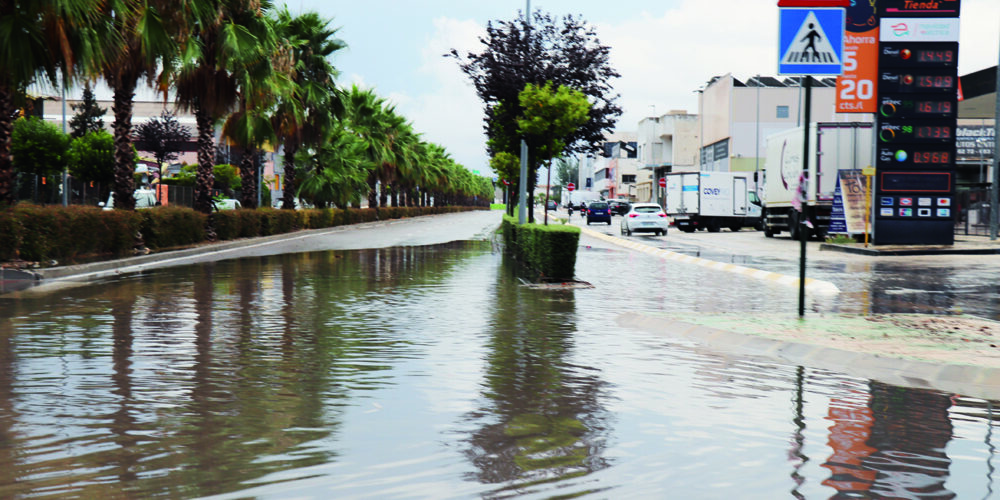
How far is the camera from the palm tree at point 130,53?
2058 centimetres

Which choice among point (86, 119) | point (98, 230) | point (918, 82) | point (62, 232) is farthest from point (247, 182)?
point (86, 119)

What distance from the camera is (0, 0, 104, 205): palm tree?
57.5 ft

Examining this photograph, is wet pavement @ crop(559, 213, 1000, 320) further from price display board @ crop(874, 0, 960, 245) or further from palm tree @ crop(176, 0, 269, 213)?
palm tree @ crop(176, 0, 269, 213)

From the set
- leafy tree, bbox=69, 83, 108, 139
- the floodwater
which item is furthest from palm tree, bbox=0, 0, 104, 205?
leafy tree, bbox=69, 83, 108, 139

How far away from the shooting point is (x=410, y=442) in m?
5.89

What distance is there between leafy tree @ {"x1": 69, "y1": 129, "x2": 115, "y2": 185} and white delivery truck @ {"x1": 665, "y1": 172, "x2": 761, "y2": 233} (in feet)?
115

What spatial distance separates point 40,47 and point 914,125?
25.2 m

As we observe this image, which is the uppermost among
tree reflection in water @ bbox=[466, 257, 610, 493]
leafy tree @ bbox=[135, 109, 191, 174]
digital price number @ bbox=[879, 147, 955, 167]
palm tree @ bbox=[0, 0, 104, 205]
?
leafy tree @ bbox=[135, 109, 191, 174]

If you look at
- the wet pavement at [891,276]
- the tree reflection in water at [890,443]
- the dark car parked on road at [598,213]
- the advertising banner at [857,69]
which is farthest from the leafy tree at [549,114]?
the dark car parked on road at [598,213]

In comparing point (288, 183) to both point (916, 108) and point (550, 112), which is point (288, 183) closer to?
point (550, 112)

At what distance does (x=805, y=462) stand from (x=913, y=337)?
5.87m

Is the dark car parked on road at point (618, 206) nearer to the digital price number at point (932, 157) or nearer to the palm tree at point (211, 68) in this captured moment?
the digital price number at point (932, 157)

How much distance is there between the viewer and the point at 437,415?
6.70 metres

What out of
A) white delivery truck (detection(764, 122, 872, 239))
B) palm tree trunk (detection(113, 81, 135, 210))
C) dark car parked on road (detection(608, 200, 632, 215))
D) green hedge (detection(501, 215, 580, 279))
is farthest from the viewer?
dark car parked on road (detection(608, 200, 632, 215))
